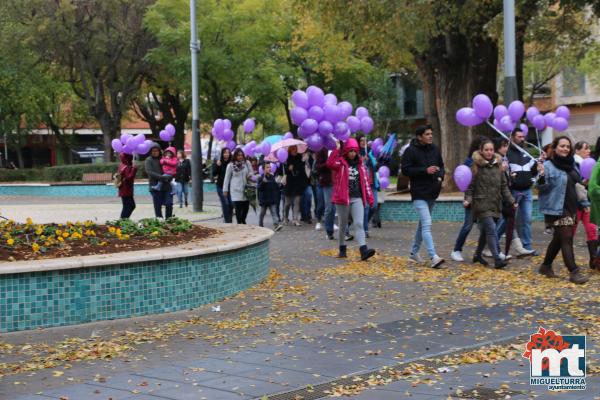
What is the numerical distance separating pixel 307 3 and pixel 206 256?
548 inches

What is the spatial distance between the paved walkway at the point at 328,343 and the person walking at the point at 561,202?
233 mm

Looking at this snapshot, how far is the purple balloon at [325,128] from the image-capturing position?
1467 centimetres

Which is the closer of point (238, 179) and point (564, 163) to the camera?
point (564, 163)

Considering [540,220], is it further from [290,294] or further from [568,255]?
[290,294]

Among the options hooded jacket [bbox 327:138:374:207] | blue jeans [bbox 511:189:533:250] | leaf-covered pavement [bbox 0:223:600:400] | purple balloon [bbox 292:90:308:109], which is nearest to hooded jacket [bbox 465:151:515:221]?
leaf-covered pavement [bbox 0:223:600:400]

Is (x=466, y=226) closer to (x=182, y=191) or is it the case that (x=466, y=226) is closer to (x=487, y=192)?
(x=487, y=192)

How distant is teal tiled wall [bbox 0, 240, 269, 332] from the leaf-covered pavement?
156 mm

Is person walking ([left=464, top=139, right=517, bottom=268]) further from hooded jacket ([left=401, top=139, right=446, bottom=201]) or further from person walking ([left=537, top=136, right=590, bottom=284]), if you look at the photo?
person walking ([left=537, top=136, right=590, bottom=284])

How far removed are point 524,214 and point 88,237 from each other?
254 inches

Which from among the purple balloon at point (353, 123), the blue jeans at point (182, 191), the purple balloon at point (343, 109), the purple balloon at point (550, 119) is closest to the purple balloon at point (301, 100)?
the purple balloon at point (343, 109)

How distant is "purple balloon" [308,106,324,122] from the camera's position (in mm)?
→ 14703

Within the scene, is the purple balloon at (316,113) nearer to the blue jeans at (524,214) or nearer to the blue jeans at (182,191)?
the blue jeans at (524,214)

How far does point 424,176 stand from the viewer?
12.1 meters

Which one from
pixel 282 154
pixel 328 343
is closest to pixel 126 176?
pixel 282 154
